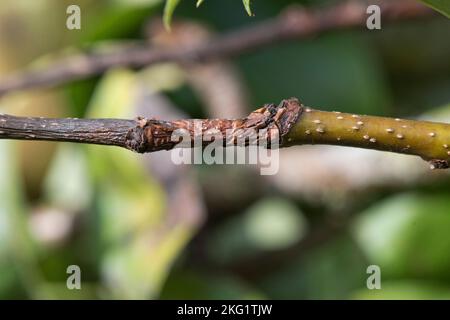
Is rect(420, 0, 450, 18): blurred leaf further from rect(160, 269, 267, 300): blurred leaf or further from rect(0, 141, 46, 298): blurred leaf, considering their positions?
rect(0, 141, 46, 298): blurred leaf

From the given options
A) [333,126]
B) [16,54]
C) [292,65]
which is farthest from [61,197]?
[333,126]

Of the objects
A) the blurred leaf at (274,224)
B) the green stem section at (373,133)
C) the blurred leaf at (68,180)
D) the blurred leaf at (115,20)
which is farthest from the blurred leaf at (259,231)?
the green stem section at (373,133)

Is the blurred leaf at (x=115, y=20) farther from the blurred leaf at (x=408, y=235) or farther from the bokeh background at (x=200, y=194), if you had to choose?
the blurred leaf at (x=408, y=235)

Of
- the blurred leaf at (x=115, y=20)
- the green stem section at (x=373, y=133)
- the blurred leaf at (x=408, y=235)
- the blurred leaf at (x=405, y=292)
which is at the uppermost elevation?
the blurred leaf at (x=115, y=20)

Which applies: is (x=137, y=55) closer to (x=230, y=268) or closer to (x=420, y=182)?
(x=230, y=268)

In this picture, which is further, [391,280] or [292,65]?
[292,65]

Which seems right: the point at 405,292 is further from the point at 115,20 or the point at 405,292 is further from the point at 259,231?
the point at 115,20
